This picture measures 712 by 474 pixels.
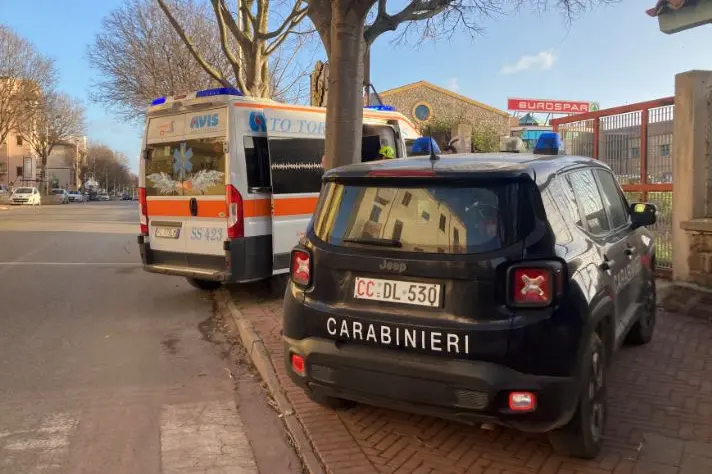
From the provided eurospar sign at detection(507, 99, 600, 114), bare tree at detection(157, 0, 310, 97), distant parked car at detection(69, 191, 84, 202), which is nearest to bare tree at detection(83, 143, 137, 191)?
distant parked car at detection(69, 191, 84, 202)

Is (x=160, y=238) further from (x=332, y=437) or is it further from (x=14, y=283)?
(x=332, y=437)

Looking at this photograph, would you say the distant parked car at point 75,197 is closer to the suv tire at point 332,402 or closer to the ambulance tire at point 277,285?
the ambulance tire at point 277,285

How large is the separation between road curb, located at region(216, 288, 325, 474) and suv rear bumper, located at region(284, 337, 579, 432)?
0.45m

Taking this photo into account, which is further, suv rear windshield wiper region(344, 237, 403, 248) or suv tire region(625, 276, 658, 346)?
suv tire region(625, 276, 658, 346)

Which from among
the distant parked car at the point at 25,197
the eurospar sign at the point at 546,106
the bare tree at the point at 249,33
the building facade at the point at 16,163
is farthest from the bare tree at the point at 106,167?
the bare tree at the point at 249,33

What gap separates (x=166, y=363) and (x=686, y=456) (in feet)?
13.8

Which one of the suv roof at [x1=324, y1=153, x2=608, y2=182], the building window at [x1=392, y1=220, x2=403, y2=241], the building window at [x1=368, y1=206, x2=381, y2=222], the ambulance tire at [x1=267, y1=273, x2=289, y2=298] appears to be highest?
the suv roof at [x1=324, y1=153, x2=608, y2=182]

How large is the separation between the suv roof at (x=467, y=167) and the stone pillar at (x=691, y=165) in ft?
13.4

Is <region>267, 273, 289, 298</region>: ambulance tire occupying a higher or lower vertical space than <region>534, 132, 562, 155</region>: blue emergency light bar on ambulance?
lower

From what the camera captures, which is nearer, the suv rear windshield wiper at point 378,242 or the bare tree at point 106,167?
the suv rear windshield wiper at point 378,242

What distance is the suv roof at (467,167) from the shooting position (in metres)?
3.31

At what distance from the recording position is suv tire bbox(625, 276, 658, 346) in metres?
5.33

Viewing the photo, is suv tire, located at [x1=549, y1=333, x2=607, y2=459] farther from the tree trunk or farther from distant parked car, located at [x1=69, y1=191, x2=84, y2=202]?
distant parked car, located at [x1=69, y1=191, x2=84, y2=202]

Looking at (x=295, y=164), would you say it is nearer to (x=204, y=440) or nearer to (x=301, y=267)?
(x=301, y=267)
